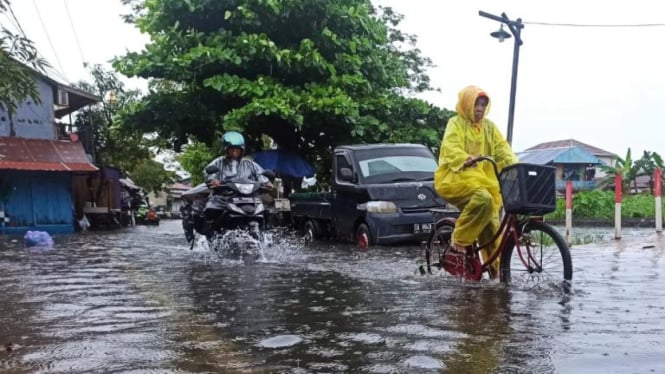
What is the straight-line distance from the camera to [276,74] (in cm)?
1675

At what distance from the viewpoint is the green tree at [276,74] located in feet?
51.6

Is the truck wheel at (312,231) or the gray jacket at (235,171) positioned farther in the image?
the truck wheel at (312,231)

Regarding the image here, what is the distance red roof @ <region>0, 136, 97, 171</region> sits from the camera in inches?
738

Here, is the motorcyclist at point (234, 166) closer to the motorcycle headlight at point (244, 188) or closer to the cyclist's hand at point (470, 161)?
the motorcycle headlight at point (244, 188)

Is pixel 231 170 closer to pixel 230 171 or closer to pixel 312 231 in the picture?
pixel 230 171

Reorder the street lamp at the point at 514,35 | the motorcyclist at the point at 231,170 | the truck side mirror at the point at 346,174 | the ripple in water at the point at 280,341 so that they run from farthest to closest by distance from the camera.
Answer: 1. the street lamp at the point at 514,35
2. the truck side mirror at the point at 346,174
3. the motorcyclist at the point at 231,170
4. the ripple in water at the point at 280,341

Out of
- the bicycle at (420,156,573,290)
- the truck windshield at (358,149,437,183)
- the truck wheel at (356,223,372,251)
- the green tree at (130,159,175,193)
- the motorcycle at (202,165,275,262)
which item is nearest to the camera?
the bicycle at (420,156,573,290)

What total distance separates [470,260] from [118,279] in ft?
11.1

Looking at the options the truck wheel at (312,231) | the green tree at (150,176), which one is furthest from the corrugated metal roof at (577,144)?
the truck wheel at (312,231)

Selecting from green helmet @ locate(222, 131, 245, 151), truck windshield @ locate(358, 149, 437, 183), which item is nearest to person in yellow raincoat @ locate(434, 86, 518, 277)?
green helmet @ locate(222, 131, 245, 151)

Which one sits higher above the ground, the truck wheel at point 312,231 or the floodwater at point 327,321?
the truck wheel at point 312,231

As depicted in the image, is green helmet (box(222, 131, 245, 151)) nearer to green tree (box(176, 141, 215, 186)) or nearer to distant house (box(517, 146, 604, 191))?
green tree (box(176, 141, 215, 186))

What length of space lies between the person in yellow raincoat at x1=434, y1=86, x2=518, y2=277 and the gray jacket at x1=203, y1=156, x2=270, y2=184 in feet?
12.5

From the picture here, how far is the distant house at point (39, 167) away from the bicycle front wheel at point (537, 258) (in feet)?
53.3
